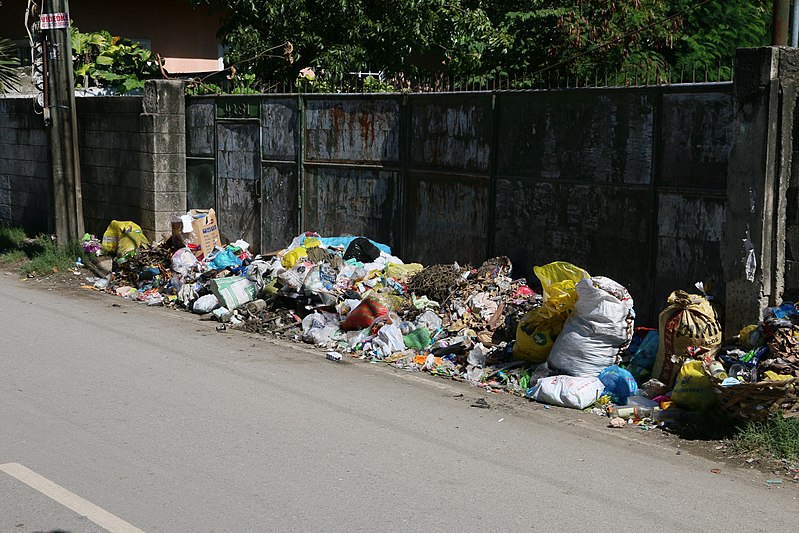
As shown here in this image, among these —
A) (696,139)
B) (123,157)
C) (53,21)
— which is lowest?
(123,157)

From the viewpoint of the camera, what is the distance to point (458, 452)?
610 cm

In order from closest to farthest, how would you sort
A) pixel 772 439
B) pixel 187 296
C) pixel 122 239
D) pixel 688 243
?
pixel 772 439
pixel 688 243
pixel 187 296
pixel 122 239

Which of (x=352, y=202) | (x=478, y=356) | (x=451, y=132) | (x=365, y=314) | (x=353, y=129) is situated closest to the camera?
(x=478, y=356)

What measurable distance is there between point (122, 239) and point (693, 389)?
29.7 feet

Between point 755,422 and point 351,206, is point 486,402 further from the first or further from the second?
point 351,206

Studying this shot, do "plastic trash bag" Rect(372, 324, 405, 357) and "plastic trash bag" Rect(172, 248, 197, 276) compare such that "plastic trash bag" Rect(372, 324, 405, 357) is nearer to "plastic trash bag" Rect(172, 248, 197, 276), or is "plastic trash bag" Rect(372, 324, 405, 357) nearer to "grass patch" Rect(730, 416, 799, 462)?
"grass patch" Rect(730, 416, 799, 462)

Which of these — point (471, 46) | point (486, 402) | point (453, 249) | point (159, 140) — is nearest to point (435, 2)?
point (471, 46)

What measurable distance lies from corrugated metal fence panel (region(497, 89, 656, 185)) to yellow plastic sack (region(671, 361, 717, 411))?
206 cm

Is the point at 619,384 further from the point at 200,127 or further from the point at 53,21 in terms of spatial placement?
the point at 53,21

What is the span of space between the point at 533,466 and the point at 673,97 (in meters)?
3.72

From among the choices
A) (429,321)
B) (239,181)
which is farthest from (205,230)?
(429,321)

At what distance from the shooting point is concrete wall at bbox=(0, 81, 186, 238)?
44.9 feet

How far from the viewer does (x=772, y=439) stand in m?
6.09

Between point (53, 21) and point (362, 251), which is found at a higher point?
point (53, 21)
